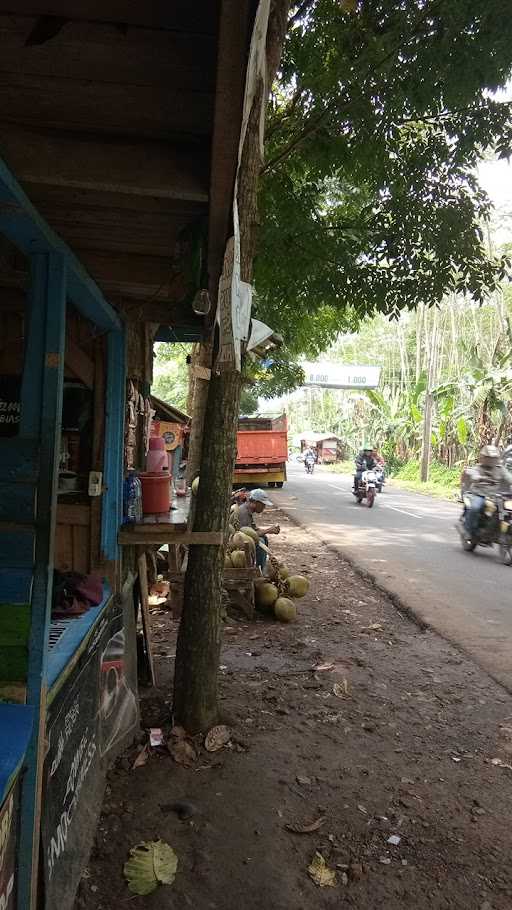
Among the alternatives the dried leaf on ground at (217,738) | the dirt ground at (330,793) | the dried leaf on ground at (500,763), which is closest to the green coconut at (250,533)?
the dirt ground at (330,793)

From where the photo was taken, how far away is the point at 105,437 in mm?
3939

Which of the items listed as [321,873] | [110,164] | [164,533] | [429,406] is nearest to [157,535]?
[164,533]

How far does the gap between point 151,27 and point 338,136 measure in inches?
182

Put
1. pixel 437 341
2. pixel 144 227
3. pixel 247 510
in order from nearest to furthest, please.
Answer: pixel 144 227
pixel 247 510
pixel 437 341

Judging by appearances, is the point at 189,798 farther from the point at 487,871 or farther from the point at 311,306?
the point at 311,306

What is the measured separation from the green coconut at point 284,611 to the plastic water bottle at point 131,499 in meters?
2.55

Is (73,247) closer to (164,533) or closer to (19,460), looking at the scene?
(19,460)

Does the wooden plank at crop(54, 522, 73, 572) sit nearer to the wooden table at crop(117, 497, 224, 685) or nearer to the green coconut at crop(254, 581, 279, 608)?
the wooden table at crop(117, 497, 224, 685)

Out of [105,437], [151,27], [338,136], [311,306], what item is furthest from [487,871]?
[338,136]

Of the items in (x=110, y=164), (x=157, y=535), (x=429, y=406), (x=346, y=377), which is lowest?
(x=157, y=535)

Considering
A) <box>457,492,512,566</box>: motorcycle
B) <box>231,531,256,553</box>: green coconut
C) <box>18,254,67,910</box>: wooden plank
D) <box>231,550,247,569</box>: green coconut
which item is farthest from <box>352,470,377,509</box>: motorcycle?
<box>18,254,67,910</box>: wooden plank

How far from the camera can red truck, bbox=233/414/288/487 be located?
65.6ft

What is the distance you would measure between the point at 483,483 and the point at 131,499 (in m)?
7.90

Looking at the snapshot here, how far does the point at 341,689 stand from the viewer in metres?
4.60
